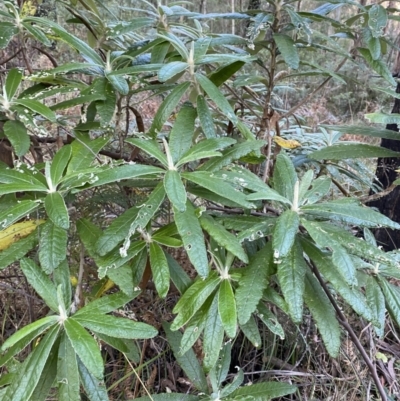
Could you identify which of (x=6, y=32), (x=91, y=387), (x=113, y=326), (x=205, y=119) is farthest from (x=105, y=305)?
(x=6, y=32)

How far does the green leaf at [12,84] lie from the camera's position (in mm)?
837

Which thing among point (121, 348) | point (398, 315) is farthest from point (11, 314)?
point (398, 315)

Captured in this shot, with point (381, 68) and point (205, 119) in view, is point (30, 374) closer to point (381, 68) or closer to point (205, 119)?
point (205, 119)

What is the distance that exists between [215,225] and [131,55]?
1.86 feet

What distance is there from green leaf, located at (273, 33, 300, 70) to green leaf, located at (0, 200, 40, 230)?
2.26 ft

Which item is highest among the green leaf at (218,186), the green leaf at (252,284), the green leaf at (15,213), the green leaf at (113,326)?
the green leaf at (218,186)

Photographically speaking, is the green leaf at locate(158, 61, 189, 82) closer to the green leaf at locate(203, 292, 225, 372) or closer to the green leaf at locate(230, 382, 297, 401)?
the green leaf at locate(203, 292, 225, 372)

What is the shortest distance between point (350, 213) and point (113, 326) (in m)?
0.49

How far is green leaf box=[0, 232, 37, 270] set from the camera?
2.30 feet

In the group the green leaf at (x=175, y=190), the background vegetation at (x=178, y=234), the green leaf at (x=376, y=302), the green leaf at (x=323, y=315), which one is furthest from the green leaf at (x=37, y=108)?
the green leaf at (x=376, y=302)

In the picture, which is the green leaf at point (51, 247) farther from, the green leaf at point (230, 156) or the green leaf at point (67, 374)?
the green leaf at point (230, 156)

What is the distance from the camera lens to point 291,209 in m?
0.74

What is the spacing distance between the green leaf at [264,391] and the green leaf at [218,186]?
458 mm

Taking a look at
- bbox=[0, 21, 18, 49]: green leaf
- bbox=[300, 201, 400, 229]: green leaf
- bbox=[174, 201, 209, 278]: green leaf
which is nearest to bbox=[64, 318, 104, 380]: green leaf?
bbox=[174, 201, 209, 278]: green leaf
